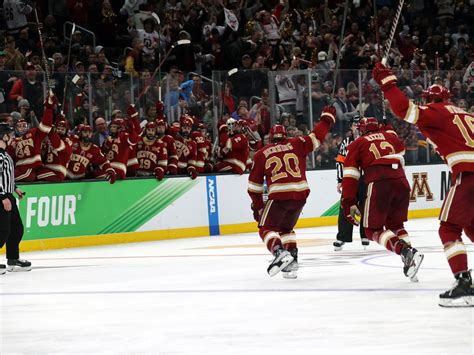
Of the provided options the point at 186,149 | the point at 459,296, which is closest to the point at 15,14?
the point at 186,149

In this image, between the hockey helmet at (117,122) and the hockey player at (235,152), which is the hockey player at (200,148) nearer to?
the hockey player at (235,152)

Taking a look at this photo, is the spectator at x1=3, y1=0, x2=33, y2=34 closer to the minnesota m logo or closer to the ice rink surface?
the ice rink surface

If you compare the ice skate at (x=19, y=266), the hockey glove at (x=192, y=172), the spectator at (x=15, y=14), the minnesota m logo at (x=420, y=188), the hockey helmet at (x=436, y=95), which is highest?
the spectator at (x=15, y=14)

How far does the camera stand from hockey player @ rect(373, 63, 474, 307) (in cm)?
802

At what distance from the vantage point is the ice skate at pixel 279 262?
10273 mm

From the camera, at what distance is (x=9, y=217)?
11891 mm

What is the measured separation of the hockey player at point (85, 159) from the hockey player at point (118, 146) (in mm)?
150

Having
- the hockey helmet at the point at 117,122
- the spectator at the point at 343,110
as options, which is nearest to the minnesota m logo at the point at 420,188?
the spectator at the point at 343,110

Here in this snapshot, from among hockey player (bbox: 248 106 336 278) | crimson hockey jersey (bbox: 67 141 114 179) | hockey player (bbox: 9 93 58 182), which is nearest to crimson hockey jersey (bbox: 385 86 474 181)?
hockey player (bbox: 248 106 336 278)

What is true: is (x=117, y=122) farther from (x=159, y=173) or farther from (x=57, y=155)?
(x=57, y=155)

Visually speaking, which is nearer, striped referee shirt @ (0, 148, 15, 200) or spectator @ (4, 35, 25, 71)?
striped referee shirt @ (0, 148, 15, 200)

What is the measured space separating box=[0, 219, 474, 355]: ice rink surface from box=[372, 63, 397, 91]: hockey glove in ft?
5.21

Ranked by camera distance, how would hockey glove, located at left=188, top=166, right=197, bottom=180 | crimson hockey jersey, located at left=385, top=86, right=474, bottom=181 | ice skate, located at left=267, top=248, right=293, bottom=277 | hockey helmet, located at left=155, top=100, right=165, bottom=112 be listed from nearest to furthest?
crimson hockey jersey, located at left=385, top=86, right=474, bottom=181 → ice skate, located at left=267, top=248, right=293, bottom=277 → hockey helmet, located at left=155, top=100, right=165, bottom=112 → hockey glove, located at left=188, top=166, right=197, bottom=180

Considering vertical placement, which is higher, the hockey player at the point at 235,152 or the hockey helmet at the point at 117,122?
the hockey helmet at the point at 117,122
